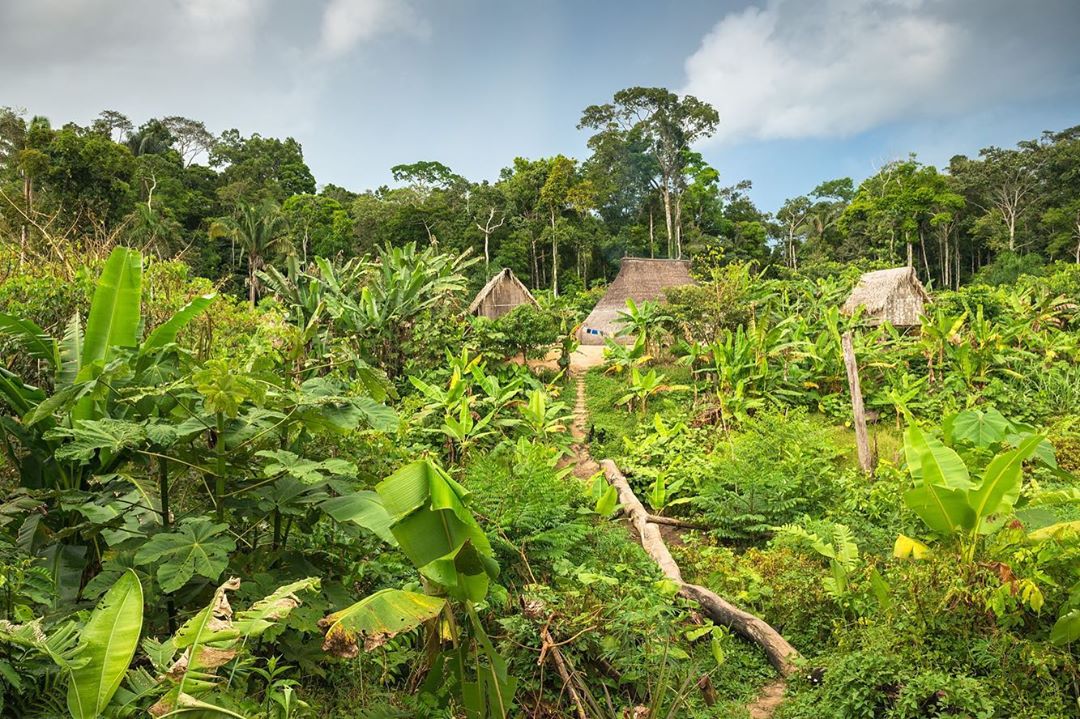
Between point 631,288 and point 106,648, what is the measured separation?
1838 cm

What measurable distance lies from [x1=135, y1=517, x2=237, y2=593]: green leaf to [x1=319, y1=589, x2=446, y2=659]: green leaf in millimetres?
456

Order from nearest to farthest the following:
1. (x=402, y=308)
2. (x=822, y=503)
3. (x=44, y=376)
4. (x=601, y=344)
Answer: (x=44, y=376)
(x=822, y=503)
(x=402, y=308)
(x=601, y=344)

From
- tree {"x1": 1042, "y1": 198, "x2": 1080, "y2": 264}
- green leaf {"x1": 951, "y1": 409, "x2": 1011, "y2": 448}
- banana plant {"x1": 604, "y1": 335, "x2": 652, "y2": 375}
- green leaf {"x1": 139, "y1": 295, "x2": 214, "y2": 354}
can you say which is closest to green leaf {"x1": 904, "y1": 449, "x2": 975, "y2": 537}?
green leaf {"x1": 951, "y1": 409, "x2": 1011, "y2": 448}

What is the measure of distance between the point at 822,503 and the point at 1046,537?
300 centimetres

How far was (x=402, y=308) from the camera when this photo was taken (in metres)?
9.93

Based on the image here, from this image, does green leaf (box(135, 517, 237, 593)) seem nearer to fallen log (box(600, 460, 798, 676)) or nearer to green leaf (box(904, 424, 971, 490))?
fallen log (box(600, 460, 798, 676))

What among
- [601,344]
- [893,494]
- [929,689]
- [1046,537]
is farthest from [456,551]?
[601,344]

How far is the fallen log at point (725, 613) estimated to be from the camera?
3.92 metres

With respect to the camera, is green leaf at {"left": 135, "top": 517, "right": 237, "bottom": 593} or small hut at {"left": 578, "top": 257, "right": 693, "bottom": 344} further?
small hut at {"left": 578, "top": 257, "right": 693, "bottom": 344}

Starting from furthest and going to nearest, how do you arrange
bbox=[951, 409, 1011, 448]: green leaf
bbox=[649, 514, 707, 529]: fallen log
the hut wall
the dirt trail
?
the hut wall, bbox=[649, 514, 707, 529]: fallen log, bbox=[951, 409, 1011, 448]: green leaf, the dirt trail

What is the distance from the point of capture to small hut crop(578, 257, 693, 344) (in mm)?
19016

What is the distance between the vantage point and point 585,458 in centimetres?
902

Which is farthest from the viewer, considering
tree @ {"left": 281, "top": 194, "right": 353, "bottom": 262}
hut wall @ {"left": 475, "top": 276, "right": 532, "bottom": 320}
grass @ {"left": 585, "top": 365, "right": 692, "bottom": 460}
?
tree @ {"left": 281, "top": 194, "right": 353, "bottom": 262}

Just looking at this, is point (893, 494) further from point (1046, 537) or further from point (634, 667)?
point (634, 667)
